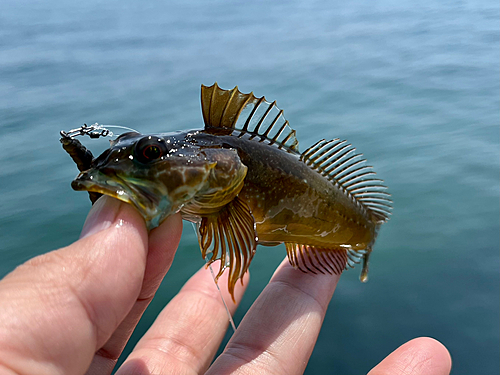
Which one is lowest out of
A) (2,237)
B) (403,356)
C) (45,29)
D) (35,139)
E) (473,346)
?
(473,346)

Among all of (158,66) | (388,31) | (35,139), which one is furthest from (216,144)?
(388,31)

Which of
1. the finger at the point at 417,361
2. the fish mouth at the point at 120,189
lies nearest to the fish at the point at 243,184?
the fish mouth at the point at 120,189

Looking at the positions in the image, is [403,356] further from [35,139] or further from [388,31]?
[388,31]

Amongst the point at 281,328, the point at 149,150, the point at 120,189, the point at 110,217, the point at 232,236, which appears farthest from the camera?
the point at 281,328

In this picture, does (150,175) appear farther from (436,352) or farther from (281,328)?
(436,352)

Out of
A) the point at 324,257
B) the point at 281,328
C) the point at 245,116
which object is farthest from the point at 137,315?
the point at 245,116

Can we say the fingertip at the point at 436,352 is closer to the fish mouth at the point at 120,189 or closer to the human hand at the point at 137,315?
the human hand at the point at 137,315
